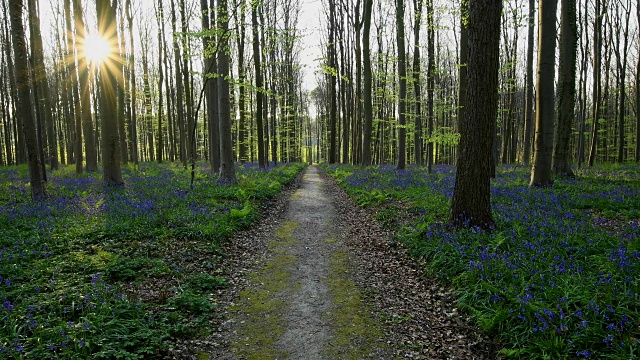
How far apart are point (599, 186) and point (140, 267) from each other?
13.1 m

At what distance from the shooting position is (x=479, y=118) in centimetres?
678

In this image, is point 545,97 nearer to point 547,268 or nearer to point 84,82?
point 547,268

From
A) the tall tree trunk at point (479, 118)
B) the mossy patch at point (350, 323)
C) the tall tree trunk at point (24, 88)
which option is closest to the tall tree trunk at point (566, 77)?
the tall tree trunk at point (479, 118)

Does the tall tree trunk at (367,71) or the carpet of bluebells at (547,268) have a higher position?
the tall tree trunk at (367,71)

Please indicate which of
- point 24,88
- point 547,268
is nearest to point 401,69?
point 547,268

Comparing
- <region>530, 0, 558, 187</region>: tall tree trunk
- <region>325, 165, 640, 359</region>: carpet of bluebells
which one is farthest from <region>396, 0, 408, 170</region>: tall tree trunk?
<region>325, 165, 640, 359</region>: carpet of bluebells

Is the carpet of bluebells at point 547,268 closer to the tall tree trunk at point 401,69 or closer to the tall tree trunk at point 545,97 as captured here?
the tall tree trunk at point 545,97

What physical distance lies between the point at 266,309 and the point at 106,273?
2708 millimetres

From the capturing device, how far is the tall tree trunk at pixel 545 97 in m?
11.3

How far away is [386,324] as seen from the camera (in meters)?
4.76

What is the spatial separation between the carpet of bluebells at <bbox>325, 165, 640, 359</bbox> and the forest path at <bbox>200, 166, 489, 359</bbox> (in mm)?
440

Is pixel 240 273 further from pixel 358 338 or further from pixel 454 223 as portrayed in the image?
pixel 454 223

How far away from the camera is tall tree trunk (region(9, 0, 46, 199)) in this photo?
32.3 feet

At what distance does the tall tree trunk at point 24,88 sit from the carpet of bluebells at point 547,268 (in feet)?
35.7
